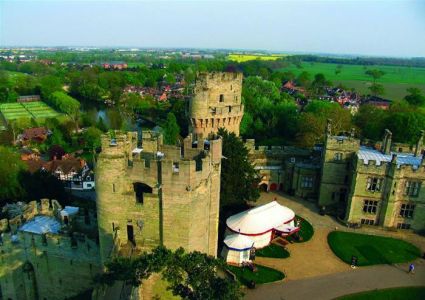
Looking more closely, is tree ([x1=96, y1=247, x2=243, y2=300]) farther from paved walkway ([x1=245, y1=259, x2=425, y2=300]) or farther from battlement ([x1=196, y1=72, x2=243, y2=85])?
battlement ([x1=196, y1=72, x2=243, y2=85])

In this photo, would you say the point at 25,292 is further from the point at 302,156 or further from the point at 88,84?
the point at 88,84

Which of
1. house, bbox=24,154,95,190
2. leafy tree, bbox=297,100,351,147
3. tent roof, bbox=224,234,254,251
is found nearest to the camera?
tent roof, bbox=224,234,254,251

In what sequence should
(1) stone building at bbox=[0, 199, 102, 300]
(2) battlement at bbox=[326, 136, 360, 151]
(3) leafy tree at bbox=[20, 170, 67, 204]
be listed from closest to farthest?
(1) stone building at bbox=[0, 199, 102, 300]
(2) battlement at bbox=[326, 136, 360, 151]
(3) leafy tree at bbox=[20, 170, 67, 204]

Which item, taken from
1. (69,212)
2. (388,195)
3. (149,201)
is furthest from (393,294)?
(69,212)

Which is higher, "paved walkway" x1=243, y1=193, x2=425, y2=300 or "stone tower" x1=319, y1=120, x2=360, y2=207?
"stone tower" x1=319, y1=120, x2=360, y2=207

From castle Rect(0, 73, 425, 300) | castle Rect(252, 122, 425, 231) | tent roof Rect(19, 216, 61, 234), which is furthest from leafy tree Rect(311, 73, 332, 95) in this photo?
tent roof Rect(19, 216, 61, 234)

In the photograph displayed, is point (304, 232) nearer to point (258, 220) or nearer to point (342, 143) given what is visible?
point (258, 220)
